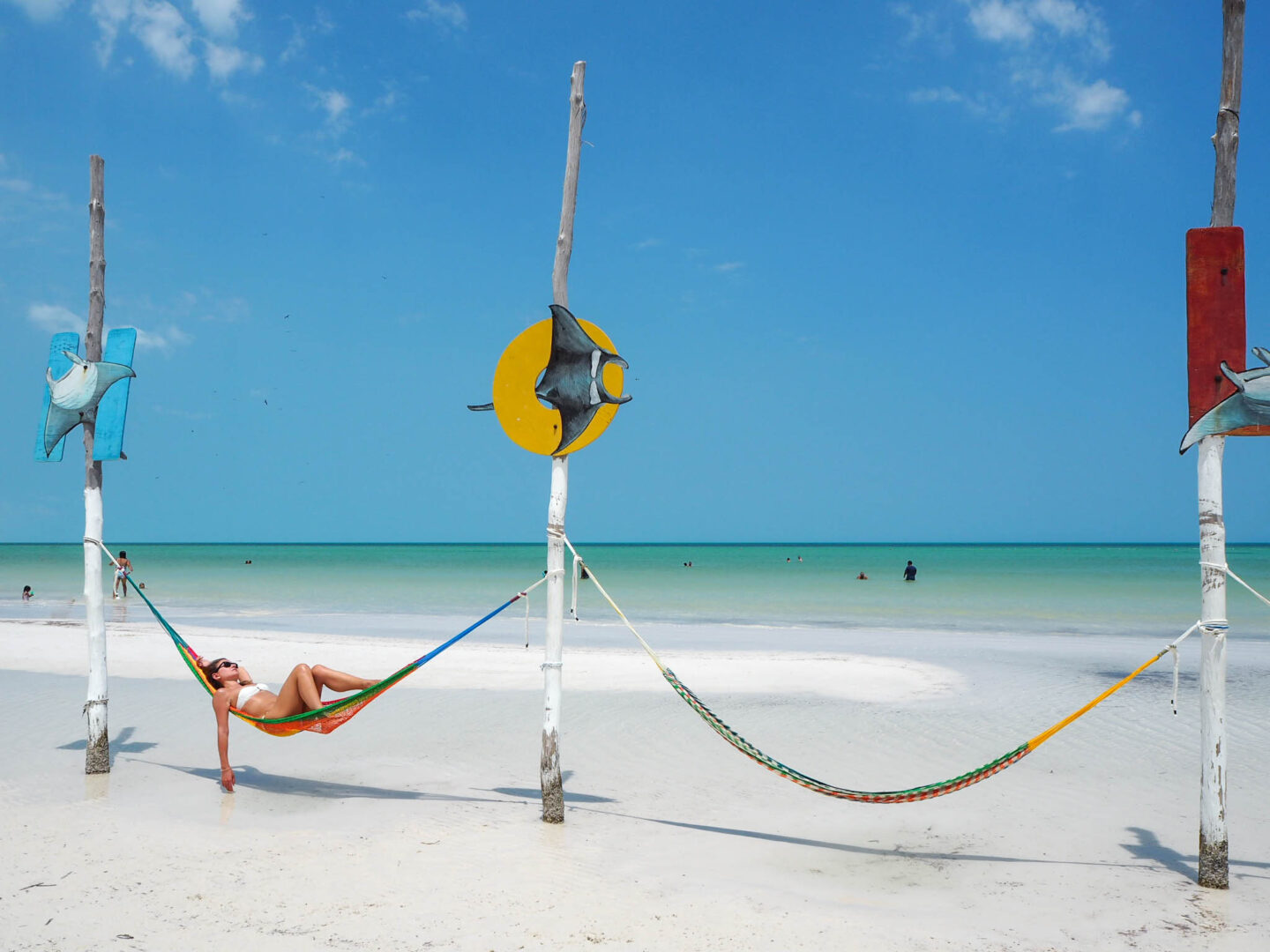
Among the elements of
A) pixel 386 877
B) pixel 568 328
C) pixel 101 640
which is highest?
pixel 568 328

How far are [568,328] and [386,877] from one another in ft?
8.64

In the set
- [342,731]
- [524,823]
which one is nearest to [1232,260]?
[524,823]

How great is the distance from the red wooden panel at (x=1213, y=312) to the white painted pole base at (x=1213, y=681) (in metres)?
0.22

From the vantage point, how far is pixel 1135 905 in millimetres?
3676

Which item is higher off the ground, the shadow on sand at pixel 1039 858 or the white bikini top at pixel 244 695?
the white bikini top at pixel 244 695

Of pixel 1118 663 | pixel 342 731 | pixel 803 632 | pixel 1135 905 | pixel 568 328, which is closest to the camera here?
pixel 1135 905

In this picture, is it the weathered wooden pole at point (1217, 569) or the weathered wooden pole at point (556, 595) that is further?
the weathered wooden pole at point (556, 595)

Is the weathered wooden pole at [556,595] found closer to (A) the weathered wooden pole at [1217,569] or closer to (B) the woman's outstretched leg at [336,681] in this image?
(B) the woman's outstretched leg at [336,681]

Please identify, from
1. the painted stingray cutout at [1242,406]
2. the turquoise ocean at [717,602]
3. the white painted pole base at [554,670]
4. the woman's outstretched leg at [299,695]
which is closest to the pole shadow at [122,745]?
the woman's outstretched leg at [299,695]

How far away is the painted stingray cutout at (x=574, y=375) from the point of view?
4.60 meters

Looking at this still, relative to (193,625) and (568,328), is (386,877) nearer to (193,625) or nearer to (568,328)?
(568,328)

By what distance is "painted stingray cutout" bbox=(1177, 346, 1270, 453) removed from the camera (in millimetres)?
3641

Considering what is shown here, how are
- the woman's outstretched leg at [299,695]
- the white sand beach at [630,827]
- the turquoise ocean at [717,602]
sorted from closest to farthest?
the white sand beach at [630,827] → the woman's outstretched leg at [299,695] → the turquoise ocean at [717,602]

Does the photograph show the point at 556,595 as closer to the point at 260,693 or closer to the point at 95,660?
the point at 260,693
